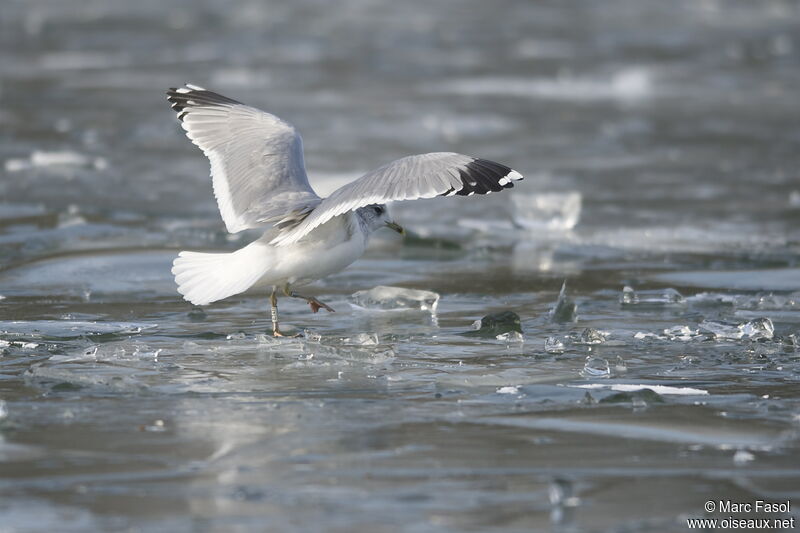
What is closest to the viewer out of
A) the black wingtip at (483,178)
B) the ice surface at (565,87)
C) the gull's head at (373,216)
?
the black wingtip at (483,178)

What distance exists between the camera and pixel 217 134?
7.52 m

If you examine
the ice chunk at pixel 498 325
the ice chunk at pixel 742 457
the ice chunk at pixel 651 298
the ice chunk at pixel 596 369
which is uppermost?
the ice chunk at pixel 651 298

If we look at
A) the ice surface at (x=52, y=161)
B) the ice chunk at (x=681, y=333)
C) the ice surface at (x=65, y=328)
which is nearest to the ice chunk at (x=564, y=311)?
the ice chunk at (x=681, y=333)

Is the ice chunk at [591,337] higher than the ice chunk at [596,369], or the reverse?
the ice chunk at [591,337]

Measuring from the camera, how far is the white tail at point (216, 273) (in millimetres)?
5926

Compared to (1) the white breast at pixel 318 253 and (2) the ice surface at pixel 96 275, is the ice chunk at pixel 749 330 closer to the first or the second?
(1) the white breast at pixel 318 253

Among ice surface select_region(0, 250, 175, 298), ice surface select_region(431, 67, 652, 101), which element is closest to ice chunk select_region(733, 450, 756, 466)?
ice surface select_region(0, 250, 175, 298)

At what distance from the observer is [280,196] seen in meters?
6.81

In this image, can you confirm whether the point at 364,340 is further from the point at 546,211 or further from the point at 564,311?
the point at 546,211

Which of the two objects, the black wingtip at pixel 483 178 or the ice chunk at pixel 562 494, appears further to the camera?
the black wingtip at pixel 483 178

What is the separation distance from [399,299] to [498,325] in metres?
0.83

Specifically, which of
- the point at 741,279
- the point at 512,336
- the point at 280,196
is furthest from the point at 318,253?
the point at 741,279

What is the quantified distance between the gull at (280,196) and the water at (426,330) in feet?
0.96

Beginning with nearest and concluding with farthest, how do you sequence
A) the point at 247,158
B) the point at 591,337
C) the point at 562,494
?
the point at 562,494
the point at 591,337
the point at 247,158
